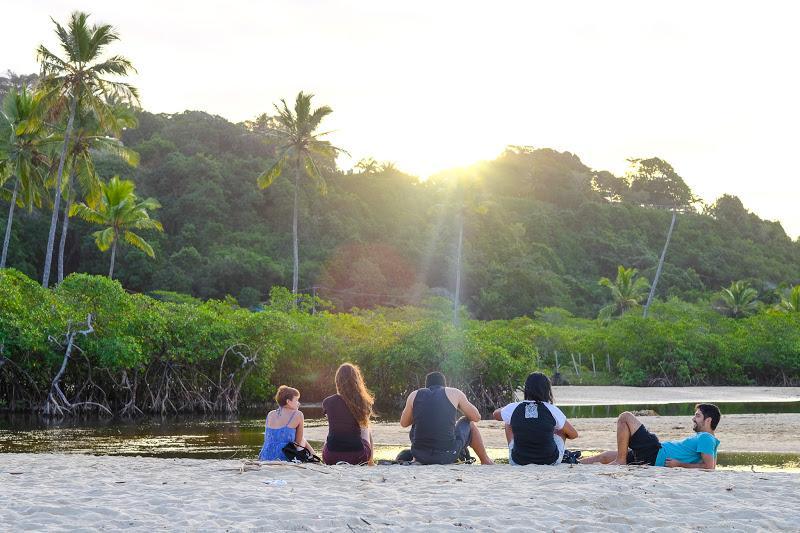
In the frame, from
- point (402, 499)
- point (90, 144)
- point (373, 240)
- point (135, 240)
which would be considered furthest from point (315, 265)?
point (402, 499)

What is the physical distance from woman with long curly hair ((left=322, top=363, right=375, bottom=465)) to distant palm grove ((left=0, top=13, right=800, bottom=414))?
15.3 metres

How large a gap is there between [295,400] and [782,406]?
24647 mm

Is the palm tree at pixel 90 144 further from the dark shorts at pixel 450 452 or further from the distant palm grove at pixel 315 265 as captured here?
the dark shorts at pixel 450 452

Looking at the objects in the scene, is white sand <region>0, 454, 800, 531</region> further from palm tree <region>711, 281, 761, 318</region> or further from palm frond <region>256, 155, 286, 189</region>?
palm tree <region>711, 281, 761, 318</region>

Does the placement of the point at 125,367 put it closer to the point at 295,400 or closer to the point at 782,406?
the point at 295,400

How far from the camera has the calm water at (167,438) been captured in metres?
15.9

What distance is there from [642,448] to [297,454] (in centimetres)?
400

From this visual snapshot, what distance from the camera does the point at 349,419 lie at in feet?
35.0

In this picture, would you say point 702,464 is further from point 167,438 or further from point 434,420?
point 167,438

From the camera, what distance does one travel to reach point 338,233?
65438 mm

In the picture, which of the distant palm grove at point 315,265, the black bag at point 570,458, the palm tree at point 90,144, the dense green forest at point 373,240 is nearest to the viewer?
the black bag at point 570,458

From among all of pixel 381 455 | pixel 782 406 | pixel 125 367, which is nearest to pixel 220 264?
pixel 125 367

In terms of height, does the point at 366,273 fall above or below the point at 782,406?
above

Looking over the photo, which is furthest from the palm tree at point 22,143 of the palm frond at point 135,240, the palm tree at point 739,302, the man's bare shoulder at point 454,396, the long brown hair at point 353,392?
the palm tree at point 739,302
